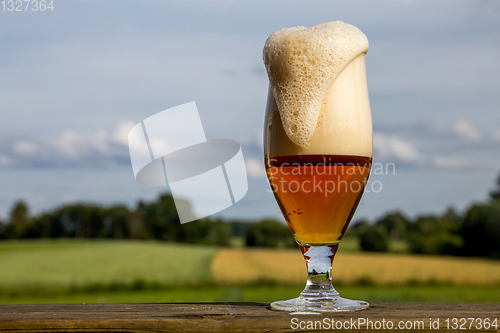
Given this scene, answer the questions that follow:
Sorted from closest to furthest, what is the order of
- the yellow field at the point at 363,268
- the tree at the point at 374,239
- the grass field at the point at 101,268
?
the yellow field at the point at 363,268 < the grass field at the point at 101,268 < the tree at the point at 374,239

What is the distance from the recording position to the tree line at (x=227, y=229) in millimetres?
28328

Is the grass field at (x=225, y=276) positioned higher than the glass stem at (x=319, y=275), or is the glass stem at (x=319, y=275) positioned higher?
the glass stem at (x=319, y=275)

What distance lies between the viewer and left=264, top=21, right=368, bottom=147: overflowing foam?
5.17ft

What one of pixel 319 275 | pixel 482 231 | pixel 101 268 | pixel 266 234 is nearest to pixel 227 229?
pixel 266 234

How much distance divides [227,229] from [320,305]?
31099 mm

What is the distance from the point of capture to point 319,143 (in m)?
1.55

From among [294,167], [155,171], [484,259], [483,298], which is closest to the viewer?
[294,167]

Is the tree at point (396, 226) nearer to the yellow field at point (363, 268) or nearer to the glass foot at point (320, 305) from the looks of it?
Result: the yellow field at point (363, 268)

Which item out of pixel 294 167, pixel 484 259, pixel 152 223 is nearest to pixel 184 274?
pixel 152 223

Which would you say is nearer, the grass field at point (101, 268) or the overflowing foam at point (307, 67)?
the overflowing foam at point (307, 67)

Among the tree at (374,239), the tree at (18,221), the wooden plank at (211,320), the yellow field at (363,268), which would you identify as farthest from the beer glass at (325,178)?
the tree at (18,221)

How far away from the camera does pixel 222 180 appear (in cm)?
311

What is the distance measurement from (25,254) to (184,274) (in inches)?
465

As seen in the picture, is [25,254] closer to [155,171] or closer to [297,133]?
[155,171]
